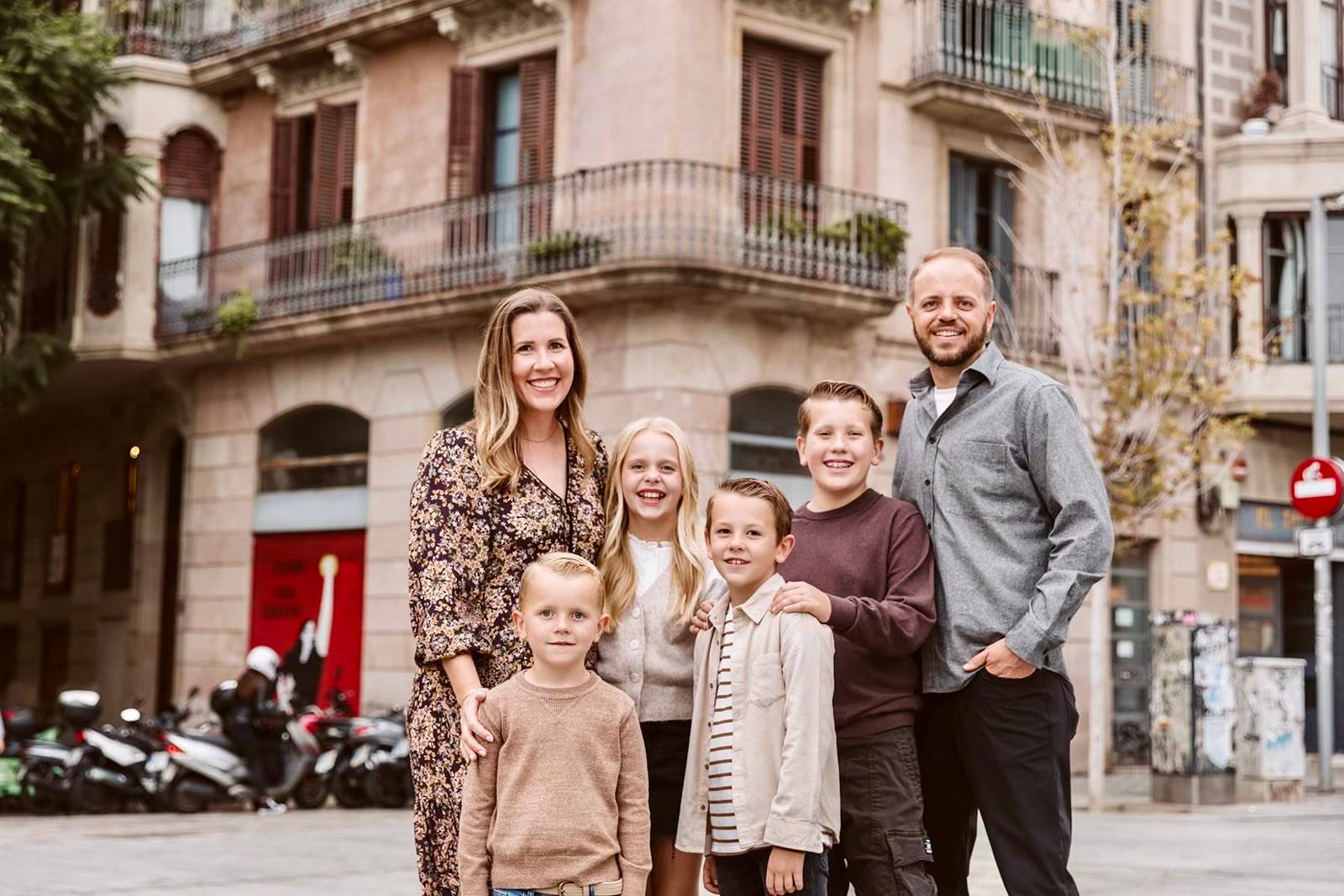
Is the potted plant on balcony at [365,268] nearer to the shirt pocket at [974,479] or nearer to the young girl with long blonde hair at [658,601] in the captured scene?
the young girl with long blonde hair at [658,601]

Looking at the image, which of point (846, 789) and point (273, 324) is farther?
point (273, 324)

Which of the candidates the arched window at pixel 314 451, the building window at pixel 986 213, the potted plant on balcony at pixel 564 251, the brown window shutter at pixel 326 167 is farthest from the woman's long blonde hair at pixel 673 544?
the brown window shutter at pixel 326 167

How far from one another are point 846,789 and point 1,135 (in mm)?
16120

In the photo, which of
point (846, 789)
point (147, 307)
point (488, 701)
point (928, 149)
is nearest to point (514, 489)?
point (488, 701)

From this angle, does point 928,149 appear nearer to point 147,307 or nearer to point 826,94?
point 826,94

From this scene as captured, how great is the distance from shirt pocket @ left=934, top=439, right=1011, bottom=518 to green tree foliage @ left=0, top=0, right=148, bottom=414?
1562 cm

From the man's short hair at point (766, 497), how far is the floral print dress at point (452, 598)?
45cm

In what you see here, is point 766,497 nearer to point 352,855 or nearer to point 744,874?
point 744,874

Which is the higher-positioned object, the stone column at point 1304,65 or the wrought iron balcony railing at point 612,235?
the stone column at point 1304,65

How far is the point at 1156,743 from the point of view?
15586 mm

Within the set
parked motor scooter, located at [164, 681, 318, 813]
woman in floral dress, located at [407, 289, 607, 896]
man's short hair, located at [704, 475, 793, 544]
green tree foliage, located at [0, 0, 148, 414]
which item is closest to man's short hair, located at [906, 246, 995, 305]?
man's short hair, located at [704, 475, 793, 544]

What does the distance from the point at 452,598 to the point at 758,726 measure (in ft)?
2.74

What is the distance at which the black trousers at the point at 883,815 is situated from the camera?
4.27 metres

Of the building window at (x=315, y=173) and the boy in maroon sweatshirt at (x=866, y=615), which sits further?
the building window at (x=315, y=173)
